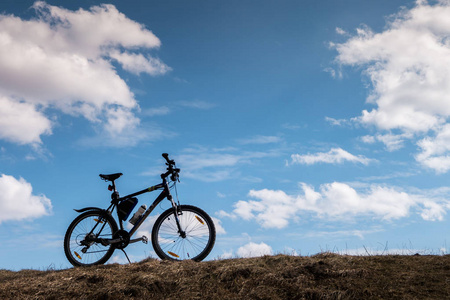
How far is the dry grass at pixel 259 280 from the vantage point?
7070mm

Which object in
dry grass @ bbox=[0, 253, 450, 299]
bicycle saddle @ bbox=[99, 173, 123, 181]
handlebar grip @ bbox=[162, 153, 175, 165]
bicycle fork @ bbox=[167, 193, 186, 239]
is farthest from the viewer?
bicycle saddle @ bbox=[99, 173, 123, 181]

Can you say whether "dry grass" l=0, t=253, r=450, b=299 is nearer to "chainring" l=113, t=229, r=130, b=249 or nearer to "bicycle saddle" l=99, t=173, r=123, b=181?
"chainring" l=113, t=229, r=130, b=249

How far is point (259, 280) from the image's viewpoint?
746 centimetres

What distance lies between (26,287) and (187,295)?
3442mm

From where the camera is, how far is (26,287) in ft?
26.8

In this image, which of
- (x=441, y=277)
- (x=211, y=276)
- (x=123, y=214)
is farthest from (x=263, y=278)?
(x=123, y=214)

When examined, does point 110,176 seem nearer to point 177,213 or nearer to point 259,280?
point 177,213

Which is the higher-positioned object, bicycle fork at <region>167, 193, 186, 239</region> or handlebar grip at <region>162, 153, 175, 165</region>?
handlebar grip at <region>162, 153, 175, 165</region>

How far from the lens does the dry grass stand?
707cm

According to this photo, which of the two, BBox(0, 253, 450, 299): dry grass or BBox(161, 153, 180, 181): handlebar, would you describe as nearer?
BBox(0, 253, 450, 299): dry grass

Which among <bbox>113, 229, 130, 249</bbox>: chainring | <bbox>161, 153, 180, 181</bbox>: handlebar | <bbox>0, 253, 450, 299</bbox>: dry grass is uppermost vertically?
<bbox>161, 153, 180, 181</bbox>: handlebar

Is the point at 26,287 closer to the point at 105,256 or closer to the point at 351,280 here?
the point at 105,256

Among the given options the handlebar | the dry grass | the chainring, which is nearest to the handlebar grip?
the handlebar

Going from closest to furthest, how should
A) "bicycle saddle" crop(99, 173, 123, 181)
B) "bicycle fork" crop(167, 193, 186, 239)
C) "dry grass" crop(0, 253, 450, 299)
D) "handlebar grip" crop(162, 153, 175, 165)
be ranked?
"dry grass" crop(0, 253, 450, 299) → "bicycle fork" crop(167, 193, 186, 239) → "handlebar grip" crop(162, 153, 175, 165) → "bicycle saddle" crop(99, 173, 123, 181)
